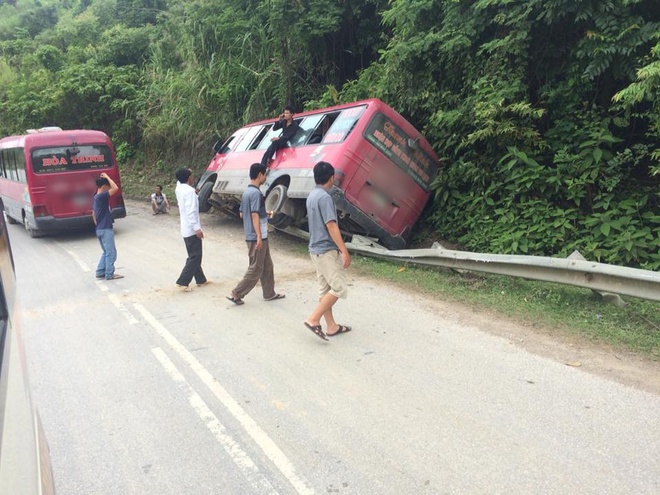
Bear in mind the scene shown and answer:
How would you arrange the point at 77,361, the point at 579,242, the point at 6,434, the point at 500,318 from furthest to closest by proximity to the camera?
the point at 579,242 → the point at 500,318 → the point at 77,361 → the point at 6,434

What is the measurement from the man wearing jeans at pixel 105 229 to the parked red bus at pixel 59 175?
4.24 m

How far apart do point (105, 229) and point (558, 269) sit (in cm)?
669

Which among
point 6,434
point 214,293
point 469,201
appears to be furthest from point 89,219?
point 6,434

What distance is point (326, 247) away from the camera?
5.09 meters

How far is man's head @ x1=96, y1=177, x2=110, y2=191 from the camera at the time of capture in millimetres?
7937

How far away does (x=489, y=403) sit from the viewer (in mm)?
3766

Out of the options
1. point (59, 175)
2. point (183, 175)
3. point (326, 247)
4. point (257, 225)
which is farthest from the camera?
point (59, 175)

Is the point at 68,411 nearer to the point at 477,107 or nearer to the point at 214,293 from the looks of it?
the point at 214,293

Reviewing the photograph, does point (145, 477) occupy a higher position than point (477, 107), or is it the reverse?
point (477, 107)

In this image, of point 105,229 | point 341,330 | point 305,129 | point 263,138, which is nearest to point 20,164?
point 105,229

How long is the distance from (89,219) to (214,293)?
21.9 ft

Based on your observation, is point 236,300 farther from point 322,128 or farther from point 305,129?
point 305,129

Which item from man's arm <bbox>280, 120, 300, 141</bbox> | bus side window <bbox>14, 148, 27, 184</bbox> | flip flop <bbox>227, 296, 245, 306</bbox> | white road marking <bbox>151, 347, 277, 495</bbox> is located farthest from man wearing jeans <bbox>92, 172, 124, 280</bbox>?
bus side window <bbox>14, 148, 27, 184</bbox>

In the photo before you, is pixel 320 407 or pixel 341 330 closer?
pixel 320 407
